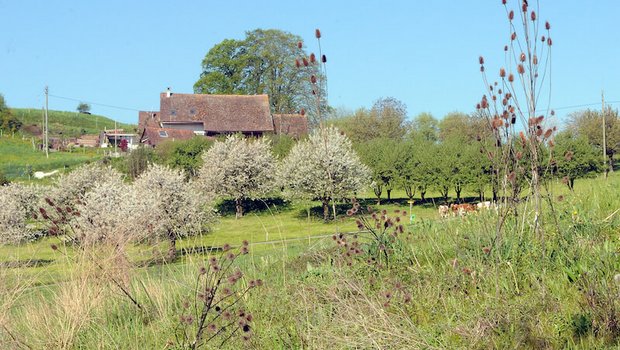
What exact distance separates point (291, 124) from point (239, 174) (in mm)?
26711

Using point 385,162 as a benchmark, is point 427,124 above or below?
above

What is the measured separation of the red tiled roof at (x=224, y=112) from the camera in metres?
68.8

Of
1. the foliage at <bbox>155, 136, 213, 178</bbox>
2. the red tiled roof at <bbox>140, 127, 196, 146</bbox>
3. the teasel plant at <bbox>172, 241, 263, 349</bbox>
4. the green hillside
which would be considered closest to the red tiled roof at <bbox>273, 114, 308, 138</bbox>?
the red tiled roof at <bbox>140, 127, 196, 146</bbox>

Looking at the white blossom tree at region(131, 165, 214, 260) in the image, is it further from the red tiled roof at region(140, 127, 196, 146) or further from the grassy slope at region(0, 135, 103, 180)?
the red tiled roof at region(140, 127, 196, 146)

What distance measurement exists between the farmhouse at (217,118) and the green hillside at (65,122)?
31.3 metres

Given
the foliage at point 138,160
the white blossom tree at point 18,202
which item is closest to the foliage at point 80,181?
the white blossom tree at point 18,202

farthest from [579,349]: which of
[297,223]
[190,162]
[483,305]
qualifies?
[190,162]

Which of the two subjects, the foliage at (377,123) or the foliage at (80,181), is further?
the foliage at (377,123)

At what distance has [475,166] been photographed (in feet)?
137

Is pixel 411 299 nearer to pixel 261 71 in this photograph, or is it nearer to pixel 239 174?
pixel 239 174

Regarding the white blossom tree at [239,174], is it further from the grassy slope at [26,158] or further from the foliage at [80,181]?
the grassy slope at [26,158]

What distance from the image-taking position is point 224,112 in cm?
6950

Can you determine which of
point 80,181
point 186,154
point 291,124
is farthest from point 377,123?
point 80,181

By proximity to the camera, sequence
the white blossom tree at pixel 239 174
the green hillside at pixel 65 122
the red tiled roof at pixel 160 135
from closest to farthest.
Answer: the white blossom tree at pixel 239 174 → the red tiled roof at pixel 160 135 → the green hillside at pixel 65 122
